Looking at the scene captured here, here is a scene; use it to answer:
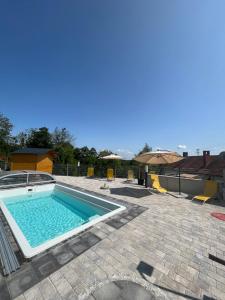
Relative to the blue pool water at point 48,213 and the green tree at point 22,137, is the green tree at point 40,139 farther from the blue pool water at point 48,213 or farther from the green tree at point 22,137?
the blue pool water at point 48,213

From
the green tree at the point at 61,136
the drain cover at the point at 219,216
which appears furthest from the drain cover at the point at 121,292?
the green tree at the point at 61,136

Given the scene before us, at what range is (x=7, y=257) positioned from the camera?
110 inches

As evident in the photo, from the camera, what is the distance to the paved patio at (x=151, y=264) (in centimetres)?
220

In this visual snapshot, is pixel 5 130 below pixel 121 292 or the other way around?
the other way around

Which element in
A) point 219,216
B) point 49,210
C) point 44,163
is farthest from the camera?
point 44,163

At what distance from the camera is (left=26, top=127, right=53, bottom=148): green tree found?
119ft

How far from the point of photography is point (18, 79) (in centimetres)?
1160

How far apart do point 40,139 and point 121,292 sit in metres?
38.7

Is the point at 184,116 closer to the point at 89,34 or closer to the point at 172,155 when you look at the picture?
the point at 172,155

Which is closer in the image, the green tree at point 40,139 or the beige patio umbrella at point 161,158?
the beige patio umbrella at point 161,158

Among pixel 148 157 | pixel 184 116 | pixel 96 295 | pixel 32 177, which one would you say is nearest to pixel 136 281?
pixel 96 295

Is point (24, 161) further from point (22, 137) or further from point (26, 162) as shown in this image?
point (22, 137)

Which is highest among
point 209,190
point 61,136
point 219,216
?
point 61,136

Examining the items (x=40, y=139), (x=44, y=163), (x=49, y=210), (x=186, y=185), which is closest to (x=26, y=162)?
(x=44, y=163)
